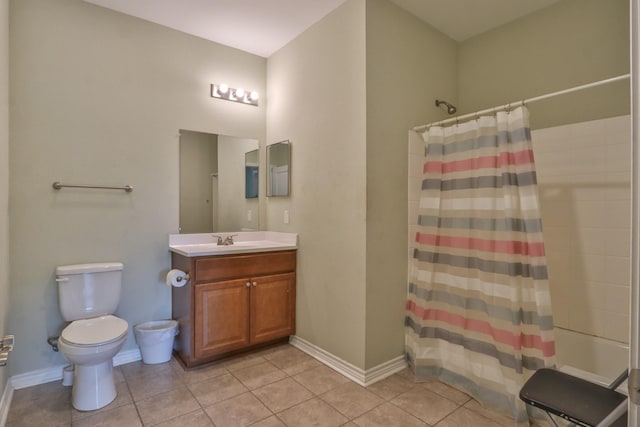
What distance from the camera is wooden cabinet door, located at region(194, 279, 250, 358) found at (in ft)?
7.89

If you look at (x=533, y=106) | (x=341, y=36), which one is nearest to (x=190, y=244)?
(x=341, y=36)

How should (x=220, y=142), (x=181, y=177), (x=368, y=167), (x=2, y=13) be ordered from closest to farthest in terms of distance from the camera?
(x=2, y=13) → (x=368, y=167) → (x=181, y=177) → (x=220, y=142)

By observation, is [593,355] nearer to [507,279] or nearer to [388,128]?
[507,279]

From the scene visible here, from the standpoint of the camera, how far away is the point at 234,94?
3057 millimetres

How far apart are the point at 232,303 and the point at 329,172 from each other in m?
1.24

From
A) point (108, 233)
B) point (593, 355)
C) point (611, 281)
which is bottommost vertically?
point (593, 355)

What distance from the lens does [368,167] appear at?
225cm

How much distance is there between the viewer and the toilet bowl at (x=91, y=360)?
6.16ft

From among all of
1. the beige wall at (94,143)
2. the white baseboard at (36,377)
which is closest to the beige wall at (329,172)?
the beige wall at (94,143)

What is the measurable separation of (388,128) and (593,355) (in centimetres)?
195

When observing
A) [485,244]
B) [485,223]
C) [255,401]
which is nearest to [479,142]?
[485,223]

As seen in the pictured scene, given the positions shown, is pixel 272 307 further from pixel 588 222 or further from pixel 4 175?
pixel 588 222

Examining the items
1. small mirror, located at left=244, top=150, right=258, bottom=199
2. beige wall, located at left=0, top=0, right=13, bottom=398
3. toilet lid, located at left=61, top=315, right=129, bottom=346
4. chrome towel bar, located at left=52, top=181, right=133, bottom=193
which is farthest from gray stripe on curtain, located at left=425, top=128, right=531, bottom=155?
beige wall, located at left=0, top=0, right=13, bottom=398

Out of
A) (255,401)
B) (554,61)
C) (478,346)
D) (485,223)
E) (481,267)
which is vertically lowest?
(255,401)
